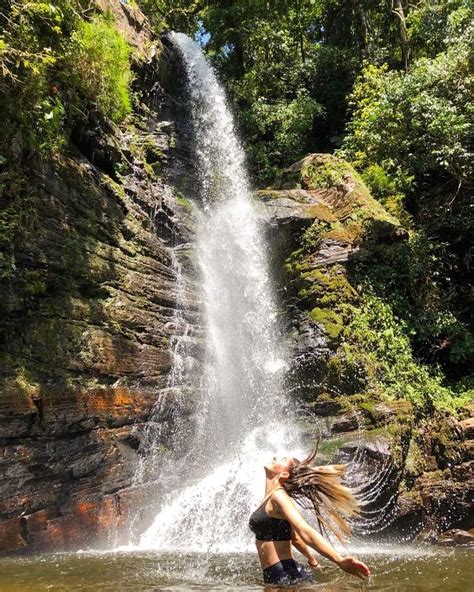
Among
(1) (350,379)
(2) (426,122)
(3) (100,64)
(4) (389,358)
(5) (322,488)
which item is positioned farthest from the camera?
(2) (426,122)

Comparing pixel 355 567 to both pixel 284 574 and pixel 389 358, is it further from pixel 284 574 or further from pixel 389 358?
pixel 389 358

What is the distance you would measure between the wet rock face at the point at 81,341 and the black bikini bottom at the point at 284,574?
4.82 meters

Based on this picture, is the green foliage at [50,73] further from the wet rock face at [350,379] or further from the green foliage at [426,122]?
the green foliage at [426,122]

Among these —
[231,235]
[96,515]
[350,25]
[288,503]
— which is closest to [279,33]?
[350,25]

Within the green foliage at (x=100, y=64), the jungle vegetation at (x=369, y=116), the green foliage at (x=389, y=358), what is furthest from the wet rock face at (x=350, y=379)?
the green foliage at (x=100, y=64)

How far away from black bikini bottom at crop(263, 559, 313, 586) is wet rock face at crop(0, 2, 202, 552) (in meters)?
4.82

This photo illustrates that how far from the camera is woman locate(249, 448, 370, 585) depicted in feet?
12.4

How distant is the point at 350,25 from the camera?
79.0 ft

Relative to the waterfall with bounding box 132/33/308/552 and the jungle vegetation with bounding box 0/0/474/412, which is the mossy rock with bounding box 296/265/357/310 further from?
the waterfall with bounding box 132/33/308/552

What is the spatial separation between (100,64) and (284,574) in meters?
11.5

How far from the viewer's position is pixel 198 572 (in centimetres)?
573

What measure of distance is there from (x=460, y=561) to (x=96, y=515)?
16.8ft

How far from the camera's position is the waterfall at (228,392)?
830cm

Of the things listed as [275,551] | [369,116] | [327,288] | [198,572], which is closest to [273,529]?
[275,551]
